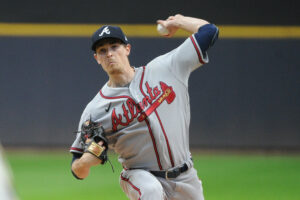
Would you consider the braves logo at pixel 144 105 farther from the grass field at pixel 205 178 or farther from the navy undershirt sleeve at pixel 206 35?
the grass field at pixel 205 178

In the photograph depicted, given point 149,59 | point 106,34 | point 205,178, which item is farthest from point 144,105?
point 149,59

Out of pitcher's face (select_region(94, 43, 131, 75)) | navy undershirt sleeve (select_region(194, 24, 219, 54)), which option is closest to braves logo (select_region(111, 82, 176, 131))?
pitcher's face (select_region(94, 43, 131, 75))

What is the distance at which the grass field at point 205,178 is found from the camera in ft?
21.1

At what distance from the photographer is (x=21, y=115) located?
9641 millimetres

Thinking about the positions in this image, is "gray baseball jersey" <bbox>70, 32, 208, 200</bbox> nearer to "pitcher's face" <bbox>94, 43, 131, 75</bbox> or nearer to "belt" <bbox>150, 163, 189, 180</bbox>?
"belt" <bbox>150, 163, 189, 180</bbox>

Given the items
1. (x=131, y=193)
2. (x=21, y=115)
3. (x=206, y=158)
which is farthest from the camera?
(x=21, y=115)

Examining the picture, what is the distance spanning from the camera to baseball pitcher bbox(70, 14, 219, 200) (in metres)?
3.66

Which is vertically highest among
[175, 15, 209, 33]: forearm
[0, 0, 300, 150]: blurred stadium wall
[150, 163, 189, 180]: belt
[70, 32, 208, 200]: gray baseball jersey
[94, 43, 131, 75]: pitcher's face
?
[0, 0, 300, 150]: blurred stadium wall

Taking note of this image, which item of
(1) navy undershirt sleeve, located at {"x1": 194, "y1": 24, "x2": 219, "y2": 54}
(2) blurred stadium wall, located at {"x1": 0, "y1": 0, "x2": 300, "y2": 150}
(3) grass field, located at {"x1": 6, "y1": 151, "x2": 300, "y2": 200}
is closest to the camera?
(1) navy undershirt sleeve, located at {"x1": 194, "y1": 24, "x2": 219, "y2": 54}

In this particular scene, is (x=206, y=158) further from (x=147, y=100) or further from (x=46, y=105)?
(x=147, y=100)

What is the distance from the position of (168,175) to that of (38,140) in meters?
6.26

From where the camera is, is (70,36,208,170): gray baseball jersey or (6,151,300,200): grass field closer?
(70,36,208,170): gray baseball jersey

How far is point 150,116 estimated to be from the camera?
3658mm

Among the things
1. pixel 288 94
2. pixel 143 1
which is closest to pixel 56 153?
pixel 143 1
